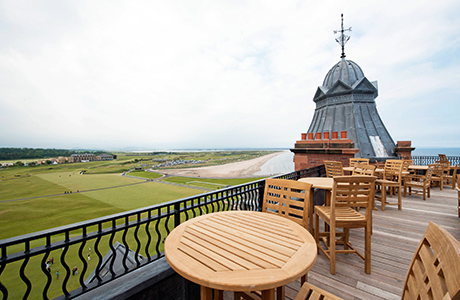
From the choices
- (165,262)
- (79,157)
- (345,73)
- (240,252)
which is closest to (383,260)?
(240,252)

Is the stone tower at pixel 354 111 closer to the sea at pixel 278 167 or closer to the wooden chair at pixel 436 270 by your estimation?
the wooden chair at pixel 436 270

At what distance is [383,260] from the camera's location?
7.79 feet

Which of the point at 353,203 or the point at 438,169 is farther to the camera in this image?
the point at 438,169

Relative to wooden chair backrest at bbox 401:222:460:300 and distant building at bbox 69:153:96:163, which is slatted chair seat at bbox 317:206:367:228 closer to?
wooden chair backrest at bbox 401:222:460:300

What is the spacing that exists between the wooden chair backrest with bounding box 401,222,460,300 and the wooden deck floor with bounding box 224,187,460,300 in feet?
4.52

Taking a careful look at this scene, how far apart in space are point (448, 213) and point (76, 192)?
48110mm

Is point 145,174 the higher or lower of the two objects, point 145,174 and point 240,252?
the lower

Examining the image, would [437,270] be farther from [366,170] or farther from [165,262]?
[366,170]

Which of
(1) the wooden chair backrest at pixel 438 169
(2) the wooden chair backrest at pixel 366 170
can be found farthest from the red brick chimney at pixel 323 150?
(1) the wooden chair backrest at pixel 438 169

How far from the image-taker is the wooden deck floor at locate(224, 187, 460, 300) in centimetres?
192

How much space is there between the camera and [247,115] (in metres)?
75.6

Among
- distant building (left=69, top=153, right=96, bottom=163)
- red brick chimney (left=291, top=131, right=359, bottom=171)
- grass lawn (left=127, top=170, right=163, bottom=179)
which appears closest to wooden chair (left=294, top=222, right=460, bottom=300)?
red brick chimney (left=291, top=131, right=359, bottom=171)

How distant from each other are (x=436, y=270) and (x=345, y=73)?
41.1ft

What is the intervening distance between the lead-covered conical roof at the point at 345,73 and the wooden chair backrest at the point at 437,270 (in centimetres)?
1180
